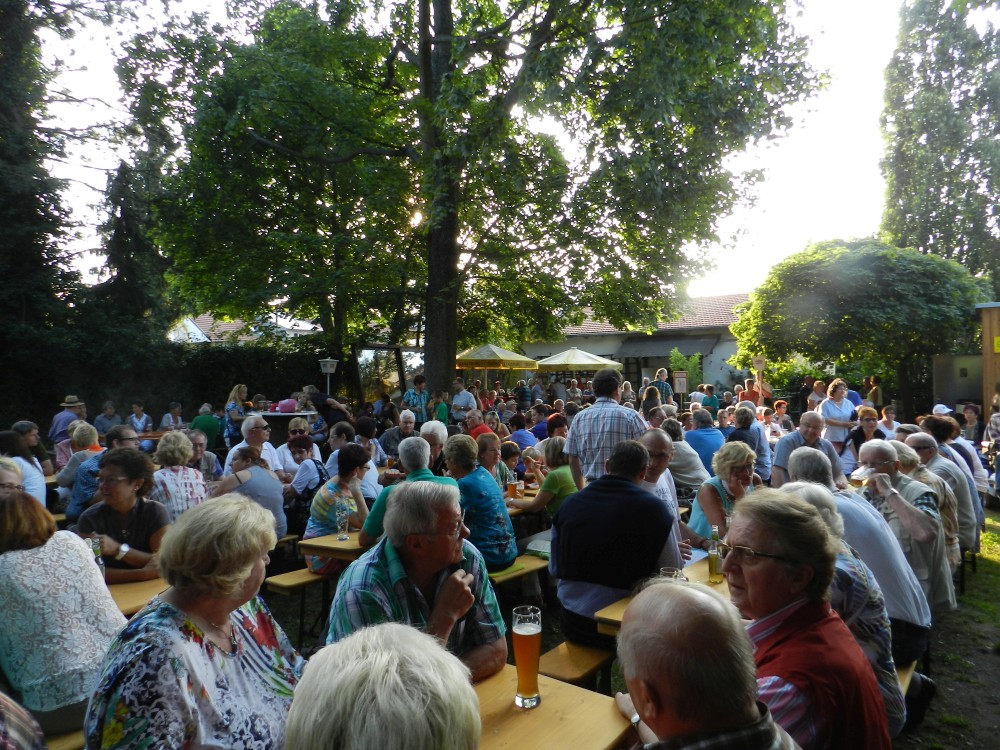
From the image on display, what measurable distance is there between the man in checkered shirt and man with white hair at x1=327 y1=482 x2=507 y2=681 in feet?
10.5

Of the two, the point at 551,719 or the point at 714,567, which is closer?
the point at 551,719

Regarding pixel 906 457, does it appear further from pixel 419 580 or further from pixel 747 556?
pixel 419 580

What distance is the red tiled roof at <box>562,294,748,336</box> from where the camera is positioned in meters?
30.4

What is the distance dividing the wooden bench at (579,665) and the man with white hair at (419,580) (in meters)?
0.84

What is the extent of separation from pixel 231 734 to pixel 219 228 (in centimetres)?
1306

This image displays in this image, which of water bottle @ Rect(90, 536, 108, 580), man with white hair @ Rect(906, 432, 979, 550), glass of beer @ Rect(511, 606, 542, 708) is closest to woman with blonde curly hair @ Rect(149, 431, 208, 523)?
water bottle @ Rect(90, 536, 108, 580)

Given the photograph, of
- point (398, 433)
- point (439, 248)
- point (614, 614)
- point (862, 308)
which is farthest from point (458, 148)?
point (862, 308)

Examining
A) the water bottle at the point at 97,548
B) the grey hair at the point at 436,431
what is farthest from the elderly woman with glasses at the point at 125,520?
the grey hair at the point at 436,431

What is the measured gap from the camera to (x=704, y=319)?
31.7 meters

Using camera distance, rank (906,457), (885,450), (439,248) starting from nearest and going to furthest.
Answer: (885,450)
(906,457)
(439,248)

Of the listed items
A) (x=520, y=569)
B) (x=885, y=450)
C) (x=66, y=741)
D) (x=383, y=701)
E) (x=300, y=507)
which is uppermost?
(x=383, y=701)

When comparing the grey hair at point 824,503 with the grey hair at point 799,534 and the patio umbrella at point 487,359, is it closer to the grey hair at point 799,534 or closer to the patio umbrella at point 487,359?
the grey hair at point 799,534

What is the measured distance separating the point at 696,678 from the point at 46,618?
234 centimetres

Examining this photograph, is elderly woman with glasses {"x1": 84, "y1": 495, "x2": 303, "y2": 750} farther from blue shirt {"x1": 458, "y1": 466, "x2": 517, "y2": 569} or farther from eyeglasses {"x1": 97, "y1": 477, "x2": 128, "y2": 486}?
blue shirt {"x1": 458, "y1": 466, "x2": 517, "y2": 569}
